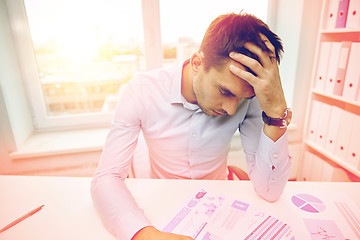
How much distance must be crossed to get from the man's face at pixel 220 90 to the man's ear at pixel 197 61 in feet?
0.10

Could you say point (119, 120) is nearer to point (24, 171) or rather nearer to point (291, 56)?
point (24, 171)

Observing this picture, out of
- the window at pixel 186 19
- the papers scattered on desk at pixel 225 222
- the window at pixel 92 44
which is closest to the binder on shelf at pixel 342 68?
the window at pixel 186 19

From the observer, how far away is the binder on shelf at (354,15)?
4.97 feet

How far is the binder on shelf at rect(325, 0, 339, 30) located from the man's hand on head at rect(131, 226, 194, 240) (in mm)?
1812

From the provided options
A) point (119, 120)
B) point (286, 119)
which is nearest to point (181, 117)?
point (119, 120)

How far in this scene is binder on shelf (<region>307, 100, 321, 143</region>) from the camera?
1.94 m

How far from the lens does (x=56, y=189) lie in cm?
98

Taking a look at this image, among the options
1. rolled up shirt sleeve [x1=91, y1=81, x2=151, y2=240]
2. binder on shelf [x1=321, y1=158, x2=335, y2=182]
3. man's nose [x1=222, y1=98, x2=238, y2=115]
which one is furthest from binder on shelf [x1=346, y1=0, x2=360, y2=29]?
rolled up shirt sleeve [x1=91, y1=81, x2=151, y2=240]

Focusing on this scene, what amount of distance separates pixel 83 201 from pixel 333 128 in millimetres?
1770

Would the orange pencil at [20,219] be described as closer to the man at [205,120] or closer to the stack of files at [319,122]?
the man at [205,120]

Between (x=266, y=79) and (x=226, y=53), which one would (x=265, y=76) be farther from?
(x=226, y=53)

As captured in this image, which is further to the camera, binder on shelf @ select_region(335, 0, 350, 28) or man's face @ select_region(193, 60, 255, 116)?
binder on shelf @ select_region(335, 0, 350, 28)

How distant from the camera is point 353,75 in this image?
62.1 inches

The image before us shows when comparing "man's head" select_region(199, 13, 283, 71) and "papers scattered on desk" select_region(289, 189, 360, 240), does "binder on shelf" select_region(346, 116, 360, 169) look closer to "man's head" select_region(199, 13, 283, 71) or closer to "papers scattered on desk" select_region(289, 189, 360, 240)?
"papers scattered on desk" select_region(289, 189, 360, 240)
